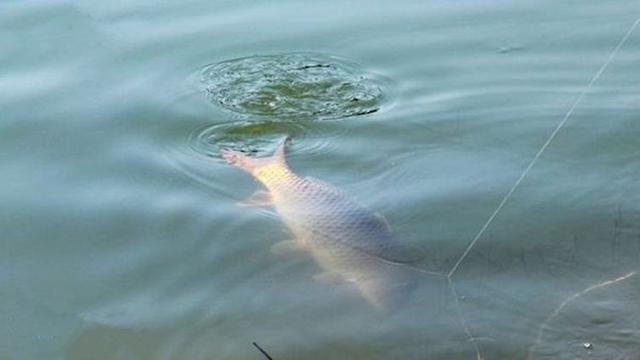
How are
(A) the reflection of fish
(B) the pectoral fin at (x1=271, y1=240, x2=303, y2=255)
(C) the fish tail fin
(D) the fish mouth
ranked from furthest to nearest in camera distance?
(D) the fish mouth → (C) the fish tail fin → (B) the pectoral fin at (x1=271, y1=240, x2=303, y2=255) → (A) the reflection of fish

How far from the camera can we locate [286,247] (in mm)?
5352

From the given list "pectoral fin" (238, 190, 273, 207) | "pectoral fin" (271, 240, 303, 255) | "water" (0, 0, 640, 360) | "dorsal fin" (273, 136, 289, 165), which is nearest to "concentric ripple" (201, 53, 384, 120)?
"water" (0, 0, 640, 360)

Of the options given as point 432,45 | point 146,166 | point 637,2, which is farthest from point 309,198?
point 637,2

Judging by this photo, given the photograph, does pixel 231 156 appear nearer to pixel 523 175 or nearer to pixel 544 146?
pixel 523 175

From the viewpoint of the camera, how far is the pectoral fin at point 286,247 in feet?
17.5

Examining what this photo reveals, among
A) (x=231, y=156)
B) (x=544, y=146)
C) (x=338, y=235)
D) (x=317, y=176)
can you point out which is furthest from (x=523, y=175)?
(x=231, y=156)

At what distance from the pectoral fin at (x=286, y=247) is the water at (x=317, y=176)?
48 mm

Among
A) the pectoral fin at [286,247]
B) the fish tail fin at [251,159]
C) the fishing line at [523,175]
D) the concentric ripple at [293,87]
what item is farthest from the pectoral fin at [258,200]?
the fishing line at [523,175]

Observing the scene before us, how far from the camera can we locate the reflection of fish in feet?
16.4

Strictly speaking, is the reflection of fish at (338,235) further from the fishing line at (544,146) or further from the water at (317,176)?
the fishing line at (544,146)

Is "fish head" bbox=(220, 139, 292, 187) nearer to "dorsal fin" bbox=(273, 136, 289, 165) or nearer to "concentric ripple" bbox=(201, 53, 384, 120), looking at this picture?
"dorsal fin" bbox=(273, 136, 289, 165)

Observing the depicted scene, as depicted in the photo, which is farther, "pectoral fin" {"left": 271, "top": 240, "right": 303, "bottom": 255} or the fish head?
the fish head

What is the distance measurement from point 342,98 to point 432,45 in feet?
2.83

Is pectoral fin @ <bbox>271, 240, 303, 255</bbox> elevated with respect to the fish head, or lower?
lower
